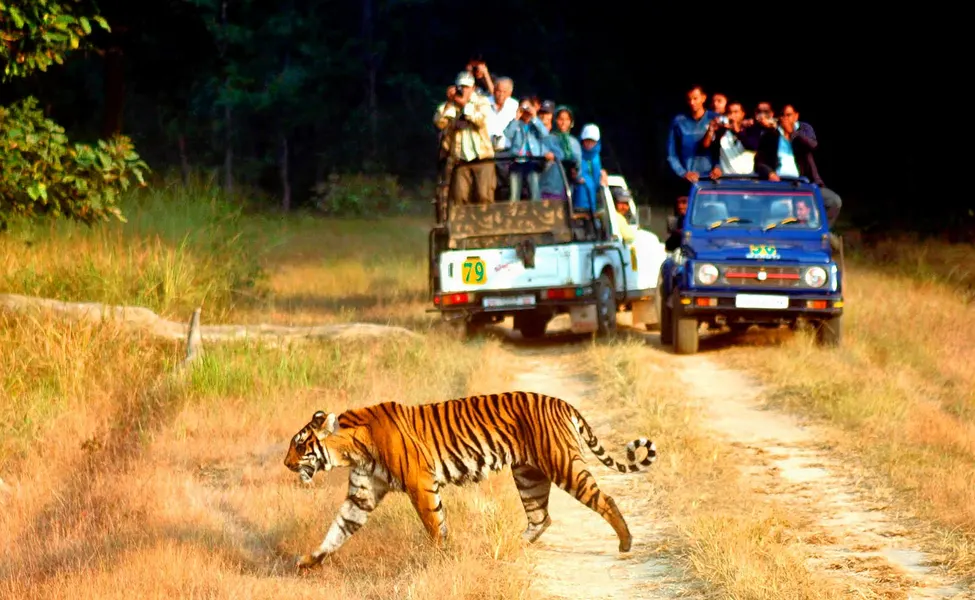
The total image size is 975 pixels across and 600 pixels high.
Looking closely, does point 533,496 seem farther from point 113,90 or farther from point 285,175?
point 285,175

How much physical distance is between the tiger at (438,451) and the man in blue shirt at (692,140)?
9974 mm

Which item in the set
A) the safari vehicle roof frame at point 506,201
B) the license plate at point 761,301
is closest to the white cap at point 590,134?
the safari vehicle roof frame at point 506,201

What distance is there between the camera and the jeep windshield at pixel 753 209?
1598 centimetres

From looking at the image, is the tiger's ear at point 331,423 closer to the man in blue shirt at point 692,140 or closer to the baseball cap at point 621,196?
the man in blue shirt at point 692,140

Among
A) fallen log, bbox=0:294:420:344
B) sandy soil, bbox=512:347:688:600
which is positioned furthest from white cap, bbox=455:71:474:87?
sandy soil, bbox=512:347:688:600

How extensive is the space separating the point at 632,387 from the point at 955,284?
9902mm

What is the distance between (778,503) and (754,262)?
21.4 feet

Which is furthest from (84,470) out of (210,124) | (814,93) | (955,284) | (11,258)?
(210,124)

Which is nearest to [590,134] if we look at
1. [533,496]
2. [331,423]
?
[533,496]

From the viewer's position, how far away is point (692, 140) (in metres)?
17.7

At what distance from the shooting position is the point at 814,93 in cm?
3547

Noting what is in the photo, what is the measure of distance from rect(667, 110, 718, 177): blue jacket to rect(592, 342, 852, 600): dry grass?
4.59 metres

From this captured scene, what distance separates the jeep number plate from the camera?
54.0ft

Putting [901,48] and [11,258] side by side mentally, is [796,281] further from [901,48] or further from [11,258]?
[901,48]
